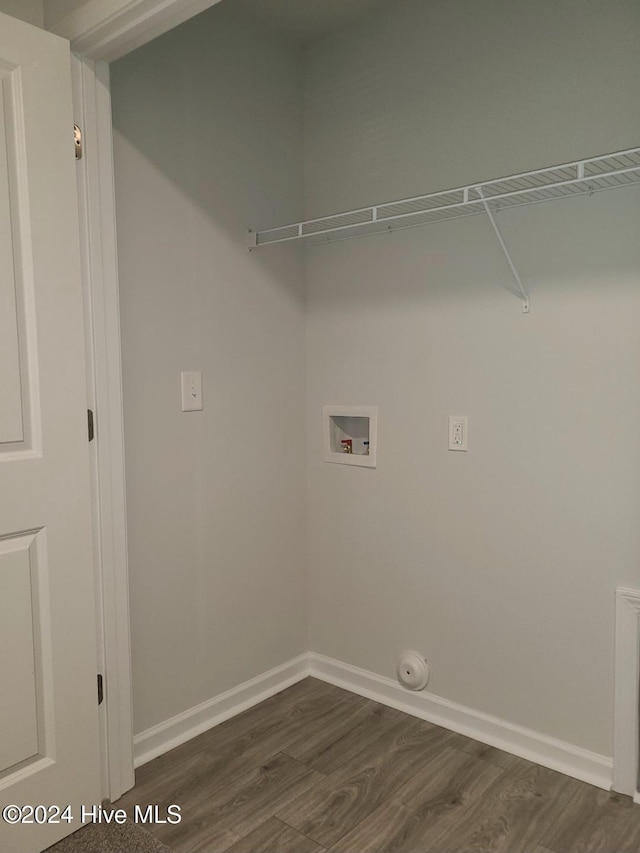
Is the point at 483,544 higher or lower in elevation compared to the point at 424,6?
lower

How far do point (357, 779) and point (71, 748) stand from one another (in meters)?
0.85

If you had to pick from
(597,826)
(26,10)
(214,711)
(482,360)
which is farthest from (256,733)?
(26,10)

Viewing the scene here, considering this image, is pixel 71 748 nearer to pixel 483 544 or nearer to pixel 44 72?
pixel 483 544

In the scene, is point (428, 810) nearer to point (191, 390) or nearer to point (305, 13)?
point (191, 390)

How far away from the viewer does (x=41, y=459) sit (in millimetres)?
1715

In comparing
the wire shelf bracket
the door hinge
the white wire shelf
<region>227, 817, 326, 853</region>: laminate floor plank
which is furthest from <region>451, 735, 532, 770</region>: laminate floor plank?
the door hinge

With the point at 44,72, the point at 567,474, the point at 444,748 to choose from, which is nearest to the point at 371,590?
the point at 444,748

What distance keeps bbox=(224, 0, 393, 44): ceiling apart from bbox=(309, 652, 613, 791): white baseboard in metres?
2.44

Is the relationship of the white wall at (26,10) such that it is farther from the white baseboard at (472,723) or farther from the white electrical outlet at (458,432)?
the white baseboard at (472,723)

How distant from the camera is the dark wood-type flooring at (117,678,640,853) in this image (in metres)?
1.79

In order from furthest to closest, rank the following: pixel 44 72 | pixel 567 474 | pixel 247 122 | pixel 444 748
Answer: pixel 247 122
pixel 444 748
pixel 567 474
pixel 44 72

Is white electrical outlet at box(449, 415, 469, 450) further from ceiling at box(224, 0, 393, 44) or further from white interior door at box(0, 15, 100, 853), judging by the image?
ceiling at box(224, 0, 393, 44)

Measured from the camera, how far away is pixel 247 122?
243 centimetres

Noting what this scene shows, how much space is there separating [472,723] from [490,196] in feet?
5.64
